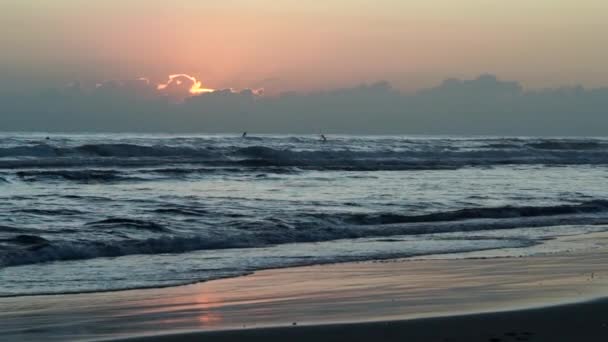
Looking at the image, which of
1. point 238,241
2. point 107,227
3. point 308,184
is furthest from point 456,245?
point 308,184

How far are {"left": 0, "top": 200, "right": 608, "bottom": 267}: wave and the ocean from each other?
0.09ft

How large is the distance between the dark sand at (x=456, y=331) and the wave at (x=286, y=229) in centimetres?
496

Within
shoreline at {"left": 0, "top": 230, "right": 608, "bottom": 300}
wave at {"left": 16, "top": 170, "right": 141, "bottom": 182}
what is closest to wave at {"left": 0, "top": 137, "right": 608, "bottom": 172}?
wave at {"left": 16, "top": 170, "right": 141, "bottom": 182}

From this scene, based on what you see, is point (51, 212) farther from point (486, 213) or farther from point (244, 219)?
point (486, 213)

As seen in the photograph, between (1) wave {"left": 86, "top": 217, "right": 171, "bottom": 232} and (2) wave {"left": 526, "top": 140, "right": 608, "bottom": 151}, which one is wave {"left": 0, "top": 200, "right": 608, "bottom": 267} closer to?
(1) wave {"left": 86, "top": 217, "right": 171, "bottom": 232}

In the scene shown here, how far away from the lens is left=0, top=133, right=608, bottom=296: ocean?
10.7 meters

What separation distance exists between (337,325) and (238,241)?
20.2 feet

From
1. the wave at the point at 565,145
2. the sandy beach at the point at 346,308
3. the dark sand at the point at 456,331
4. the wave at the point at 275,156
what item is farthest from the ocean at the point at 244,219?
the wave at the point at 565,145

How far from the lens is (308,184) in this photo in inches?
1005

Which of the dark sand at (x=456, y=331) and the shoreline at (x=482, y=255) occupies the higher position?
the dark sand at (x=456, y=331)

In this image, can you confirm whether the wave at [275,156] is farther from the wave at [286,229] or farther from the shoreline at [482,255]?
the shoreline at [482,255]

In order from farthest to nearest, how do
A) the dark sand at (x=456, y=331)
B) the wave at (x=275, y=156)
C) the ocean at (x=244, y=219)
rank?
the wave at (x=275, y=156)
the ocean at (x=244, y=219)
the dark sand at (x=456, y=331)

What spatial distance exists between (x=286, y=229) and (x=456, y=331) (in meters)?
7.61

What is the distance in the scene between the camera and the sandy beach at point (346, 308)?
674 centimetres
